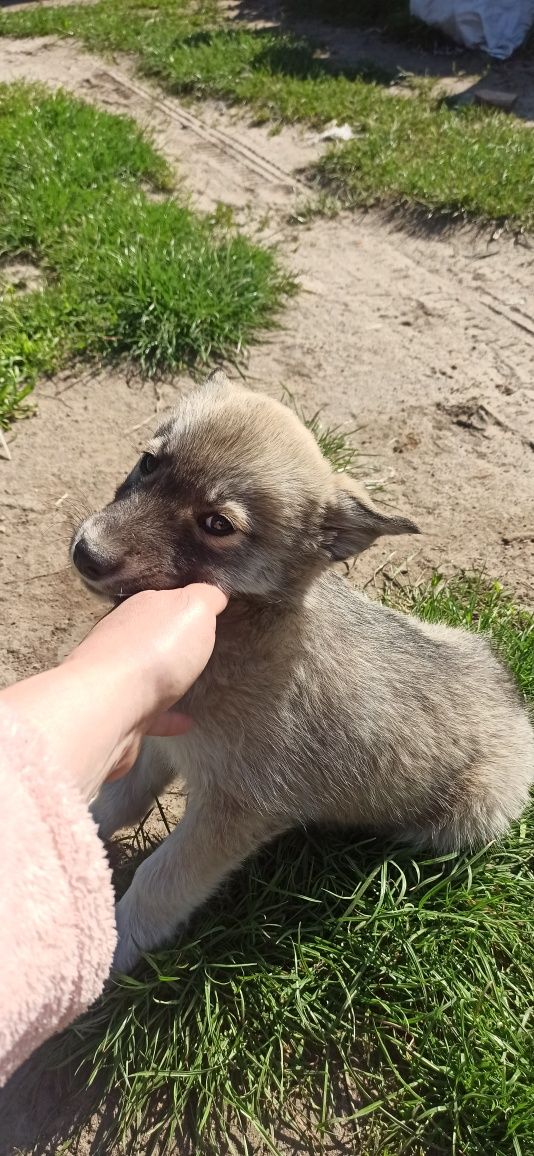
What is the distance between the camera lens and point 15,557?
423cm

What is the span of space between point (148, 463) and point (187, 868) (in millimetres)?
1358

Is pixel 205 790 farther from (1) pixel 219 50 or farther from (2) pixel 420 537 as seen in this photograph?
(1) pixel 219 50

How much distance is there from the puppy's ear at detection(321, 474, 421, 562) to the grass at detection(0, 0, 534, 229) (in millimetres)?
4767

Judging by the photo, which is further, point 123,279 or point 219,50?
point 219,50

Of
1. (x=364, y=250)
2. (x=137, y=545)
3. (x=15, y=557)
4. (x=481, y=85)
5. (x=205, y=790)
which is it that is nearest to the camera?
(x=137, y=545)

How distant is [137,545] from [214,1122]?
1809mm

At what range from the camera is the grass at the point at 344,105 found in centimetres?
667

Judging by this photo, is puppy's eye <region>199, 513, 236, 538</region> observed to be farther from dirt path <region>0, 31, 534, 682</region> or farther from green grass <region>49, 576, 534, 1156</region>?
dirt path <region>0, 31, 534, 682</region>

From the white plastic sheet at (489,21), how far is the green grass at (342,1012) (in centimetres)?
945

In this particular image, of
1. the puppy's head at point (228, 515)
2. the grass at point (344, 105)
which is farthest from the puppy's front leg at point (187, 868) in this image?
the grass at point (344, 105)

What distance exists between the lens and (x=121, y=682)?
6.76 ft

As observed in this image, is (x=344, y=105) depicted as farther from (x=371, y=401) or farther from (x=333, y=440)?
(x=333, y=440)

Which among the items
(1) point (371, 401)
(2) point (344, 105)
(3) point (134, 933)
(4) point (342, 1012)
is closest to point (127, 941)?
(3) point (134, 933)

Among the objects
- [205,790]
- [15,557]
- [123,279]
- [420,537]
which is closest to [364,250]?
[123,279]
